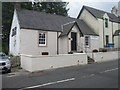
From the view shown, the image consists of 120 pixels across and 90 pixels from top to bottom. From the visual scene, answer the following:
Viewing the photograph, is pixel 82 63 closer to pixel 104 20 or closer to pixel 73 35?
pixel 73 35

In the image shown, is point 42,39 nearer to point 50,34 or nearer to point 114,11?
point 50,34

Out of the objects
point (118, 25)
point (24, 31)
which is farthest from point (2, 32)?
point (118, 25)

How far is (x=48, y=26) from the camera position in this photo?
20.5 meters

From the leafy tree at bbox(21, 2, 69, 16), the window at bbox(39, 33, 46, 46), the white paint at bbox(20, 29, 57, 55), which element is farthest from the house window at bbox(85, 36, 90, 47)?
the leafy tree at bbox(21, 2, 69, 16)

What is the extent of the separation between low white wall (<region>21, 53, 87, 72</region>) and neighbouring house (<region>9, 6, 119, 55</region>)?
361 cm

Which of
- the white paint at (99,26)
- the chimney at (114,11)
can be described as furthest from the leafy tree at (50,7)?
the white paint at (99,26)

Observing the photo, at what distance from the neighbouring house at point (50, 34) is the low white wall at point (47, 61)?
3.61 m

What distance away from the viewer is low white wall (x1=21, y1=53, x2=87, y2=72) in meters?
13.2

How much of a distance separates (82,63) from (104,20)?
1386 centimetres

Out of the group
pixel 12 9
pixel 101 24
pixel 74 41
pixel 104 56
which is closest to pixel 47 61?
pixel 74 41

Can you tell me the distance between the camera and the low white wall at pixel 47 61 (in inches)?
521

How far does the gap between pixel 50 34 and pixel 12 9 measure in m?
18.0

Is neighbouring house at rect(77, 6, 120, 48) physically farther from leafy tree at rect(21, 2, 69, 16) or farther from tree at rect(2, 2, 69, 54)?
tree at rect(2, 2, 69, 54)

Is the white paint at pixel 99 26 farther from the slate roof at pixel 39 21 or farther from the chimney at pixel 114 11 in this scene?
the chimney at pixel 114 11
